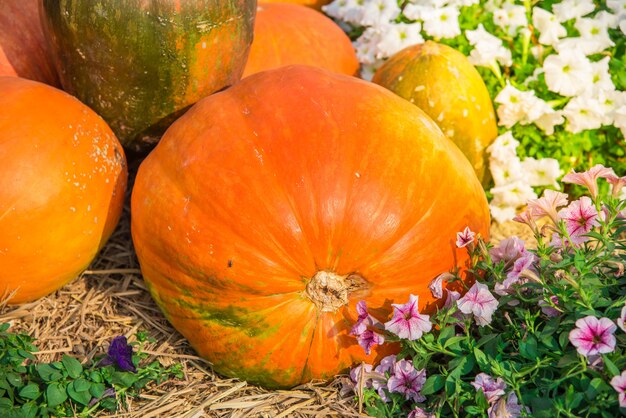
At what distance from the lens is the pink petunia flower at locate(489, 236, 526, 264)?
2.27m

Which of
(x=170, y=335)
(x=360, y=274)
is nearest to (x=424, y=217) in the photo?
(x=360, y=274)

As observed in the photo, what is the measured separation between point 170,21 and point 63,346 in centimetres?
117

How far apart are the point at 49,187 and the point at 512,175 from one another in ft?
5.95

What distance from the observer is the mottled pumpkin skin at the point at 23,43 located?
9.41 ft

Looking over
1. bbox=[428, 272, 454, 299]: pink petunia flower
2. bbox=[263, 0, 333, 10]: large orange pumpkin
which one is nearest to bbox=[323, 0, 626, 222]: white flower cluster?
bbox=[263, 0, 333, 10]: large orange pumpkin

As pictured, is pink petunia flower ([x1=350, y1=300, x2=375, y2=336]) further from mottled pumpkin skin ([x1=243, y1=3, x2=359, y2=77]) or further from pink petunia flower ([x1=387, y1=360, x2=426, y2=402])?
mottled pumpkin skin ([x1=243, y1=3, x2=359, y2=77])

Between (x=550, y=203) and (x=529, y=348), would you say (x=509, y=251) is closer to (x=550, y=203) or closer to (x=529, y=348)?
(x=550, y=203)

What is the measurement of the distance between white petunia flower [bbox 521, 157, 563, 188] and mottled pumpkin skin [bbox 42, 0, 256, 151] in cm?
126

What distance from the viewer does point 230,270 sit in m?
2.18

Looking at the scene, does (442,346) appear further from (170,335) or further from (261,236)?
(170,335)

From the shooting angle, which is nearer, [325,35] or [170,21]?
[170,21]

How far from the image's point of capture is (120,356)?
90.7 inches

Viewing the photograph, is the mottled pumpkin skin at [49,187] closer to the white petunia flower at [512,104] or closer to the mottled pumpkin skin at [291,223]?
the mottled pumpkin skin at [291,223]

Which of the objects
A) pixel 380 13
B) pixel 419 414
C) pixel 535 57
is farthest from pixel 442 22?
pixel 419 414
